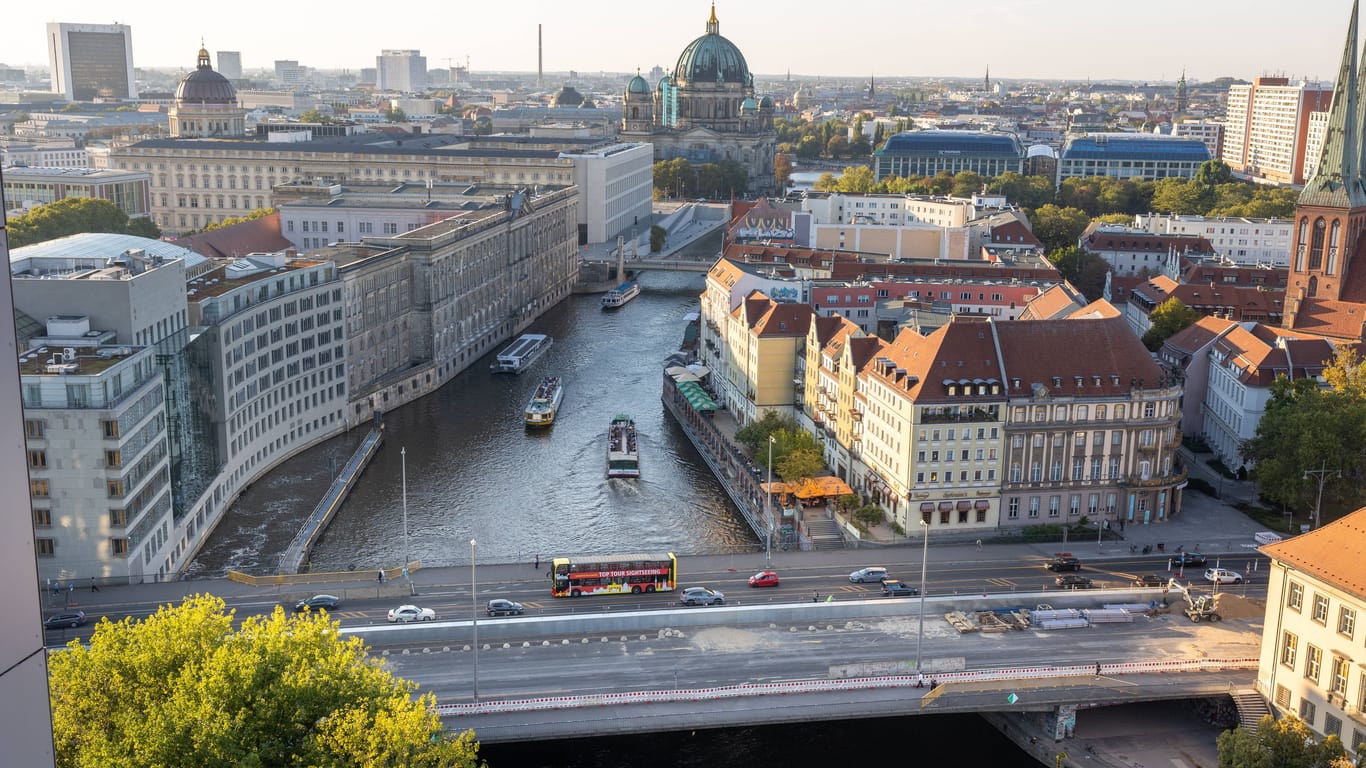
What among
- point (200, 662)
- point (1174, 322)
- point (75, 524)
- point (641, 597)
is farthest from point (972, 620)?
point (1174, 322)

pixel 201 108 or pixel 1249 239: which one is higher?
pixel 201 108

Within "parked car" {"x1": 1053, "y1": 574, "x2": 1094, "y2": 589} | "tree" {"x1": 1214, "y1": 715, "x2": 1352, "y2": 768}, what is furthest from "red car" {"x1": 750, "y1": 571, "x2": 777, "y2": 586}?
"tree" {"x1": 1214, "y1": 715, "x2": 1352, "y2": 768}

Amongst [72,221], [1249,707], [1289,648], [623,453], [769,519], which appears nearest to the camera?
[1289,648]

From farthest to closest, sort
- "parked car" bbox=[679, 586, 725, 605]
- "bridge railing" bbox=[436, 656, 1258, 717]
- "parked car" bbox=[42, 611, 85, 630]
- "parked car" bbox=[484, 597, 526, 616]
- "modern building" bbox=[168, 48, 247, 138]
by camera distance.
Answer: "modern building" bbox=[168, 48, 247, 138]
"parked car" bbox=[679, 586, 725, 605]
"parked car" bbox=[484, 597, 526, 616]
"parked car" bbox=[42, 611, 85, 630]
"bridge railing" bbox=[436, 656, 1258, 717]

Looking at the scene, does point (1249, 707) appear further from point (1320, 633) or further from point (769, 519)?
point (769, 519)

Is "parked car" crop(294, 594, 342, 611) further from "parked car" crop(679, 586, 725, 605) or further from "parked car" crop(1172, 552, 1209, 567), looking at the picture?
"parked car" crop(1172, 552, 1209, 567)

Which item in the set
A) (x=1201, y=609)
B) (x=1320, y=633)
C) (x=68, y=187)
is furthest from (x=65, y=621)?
(x=68, y=187)
